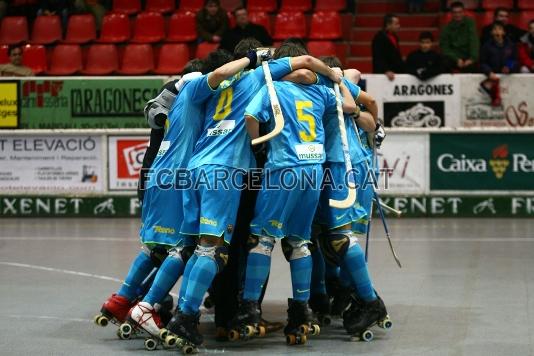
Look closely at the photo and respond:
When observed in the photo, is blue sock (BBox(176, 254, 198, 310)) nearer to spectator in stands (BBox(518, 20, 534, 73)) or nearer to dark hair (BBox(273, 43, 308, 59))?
dark hair (BBox(273, 43, 308, 59))

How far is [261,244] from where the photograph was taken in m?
7.40

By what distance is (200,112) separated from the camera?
757cm

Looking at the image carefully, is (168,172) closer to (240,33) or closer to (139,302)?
(139,302)

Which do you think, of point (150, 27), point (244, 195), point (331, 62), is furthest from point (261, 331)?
point (150, 27)

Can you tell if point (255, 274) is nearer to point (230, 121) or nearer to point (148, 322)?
point (148, 322)

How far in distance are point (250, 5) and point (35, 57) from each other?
3.69 meters

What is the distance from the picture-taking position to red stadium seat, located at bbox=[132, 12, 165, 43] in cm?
1759

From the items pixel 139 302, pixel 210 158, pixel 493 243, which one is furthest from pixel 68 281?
pixel 493 243

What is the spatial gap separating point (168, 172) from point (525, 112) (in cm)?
792

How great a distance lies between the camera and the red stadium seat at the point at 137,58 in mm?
16837

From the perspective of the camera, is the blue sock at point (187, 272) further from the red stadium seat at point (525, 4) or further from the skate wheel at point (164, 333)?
the red stadium seat at point (525, 4)

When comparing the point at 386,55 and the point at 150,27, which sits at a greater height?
the point at 150,27

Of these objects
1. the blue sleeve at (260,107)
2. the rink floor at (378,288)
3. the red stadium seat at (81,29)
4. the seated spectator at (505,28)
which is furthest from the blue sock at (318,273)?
the red stadium seat at (81,29)

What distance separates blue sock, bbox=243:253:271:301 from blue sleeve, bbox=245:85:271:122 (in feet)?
3.17
